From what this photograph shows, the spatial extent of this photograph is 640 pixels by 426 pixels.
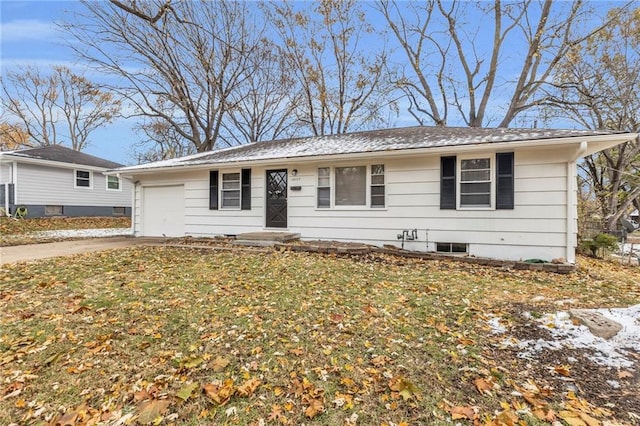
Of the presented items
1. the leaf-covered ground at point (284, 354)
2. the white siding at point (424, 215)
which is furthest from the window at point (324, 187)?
the leaf-covered ground at point (284, 354)

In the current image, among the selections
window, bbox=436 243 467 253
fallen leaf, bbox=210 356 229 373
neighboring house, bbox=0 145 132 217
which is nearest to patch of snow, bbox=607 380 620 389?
fallen leaf, bbox=210 356 229 373

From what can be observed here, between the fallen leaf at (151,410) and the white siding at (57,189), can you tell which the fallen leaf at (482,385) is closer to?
the fallen leaf at (151,410)

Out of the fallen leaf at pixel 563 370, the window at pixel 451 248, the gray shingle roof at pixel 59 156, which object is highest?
the gray shingle roof at pixel 59 156

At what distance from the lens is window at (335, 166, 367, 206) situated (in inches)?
343

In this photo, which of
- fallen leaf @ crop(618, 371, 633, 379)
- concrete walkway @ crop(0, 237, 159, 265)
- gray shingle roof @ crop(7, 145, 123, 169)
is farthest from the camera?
gray shingle roof @ crop(7, 145, 123, 169)

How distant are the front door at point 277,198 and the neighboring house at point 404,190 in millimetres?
31

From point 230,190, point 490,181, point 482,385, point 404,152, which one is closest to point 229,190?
point 230,190

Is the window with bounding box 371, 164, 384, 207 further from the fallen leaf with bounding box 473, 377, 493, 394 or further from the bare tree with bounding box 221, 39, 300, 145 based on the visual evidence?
the bare tree with bounding box 221, 39, 300, 145

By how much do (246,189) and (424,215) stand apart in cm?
532

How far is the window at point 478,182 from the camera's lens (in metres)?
7.15

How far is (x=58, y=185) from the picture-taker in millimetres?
17016

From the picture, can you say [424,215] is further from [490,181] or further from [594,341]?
[594,341]

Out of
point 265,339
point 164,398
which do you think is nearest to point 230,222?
point 265,339

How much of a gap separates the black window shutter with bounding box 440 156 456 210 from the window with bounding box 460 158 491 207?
7.3 inches
